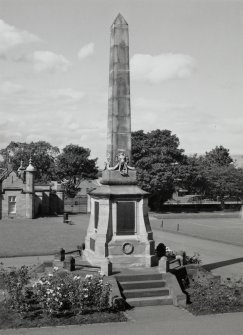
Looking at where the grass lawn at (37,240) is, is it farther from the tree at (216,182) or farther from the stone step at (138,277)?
the tree at (216,182)

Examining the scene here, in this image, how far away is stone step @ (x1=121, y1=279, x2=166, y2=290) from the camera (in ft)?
47.6

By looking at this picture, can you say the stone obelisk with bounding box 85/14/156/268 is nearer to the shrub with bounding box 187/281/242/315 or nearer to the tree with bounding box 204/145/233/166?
the shrub with bounding box 187/281/242/315

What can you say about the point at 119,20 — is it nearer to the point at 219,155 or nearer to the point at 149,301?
the point at 149,301

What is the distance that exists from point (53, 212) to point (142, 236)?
4271cm

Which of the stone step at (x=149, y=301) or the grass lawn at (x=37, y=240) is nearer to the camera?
the stone step at (x=149, y=301)

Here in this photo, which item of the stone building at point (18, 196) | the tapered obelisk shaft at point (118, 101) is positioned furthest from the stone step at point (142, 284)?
the stone building at point (18, 196)

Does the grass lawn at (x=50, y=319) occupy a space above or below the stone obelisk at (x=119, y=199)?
below

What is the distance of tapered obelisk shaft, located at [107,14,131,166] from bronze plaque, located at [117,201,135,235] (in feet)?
5.80

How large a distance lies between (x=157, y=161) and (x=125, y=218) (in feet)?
133

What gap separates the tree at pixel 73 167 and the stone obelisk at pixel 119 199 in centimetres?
6743

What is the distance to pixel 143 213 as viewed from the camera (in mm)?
16578

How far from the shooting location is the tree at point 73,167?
8456cm

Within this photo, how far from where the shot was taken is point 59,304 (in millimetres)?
12297

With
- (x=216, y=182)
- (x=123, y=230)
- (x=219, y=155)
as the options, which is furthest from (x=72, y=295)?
(x=219, y=155)
